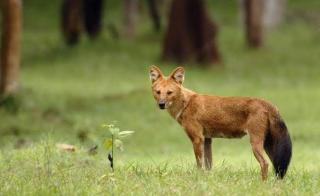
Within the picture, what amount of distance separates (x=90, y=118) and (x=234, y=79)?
731 centimetres

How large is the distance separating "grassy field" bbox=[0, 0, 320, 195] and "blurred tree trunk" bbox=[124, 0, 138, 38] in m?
0.52

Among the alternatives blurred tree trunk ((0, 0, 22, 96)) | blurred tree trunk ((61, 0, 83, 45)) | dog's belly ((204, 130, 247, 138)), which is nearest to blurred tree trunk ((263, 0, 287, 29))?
blurred tree trunk ((61, 0, 83, 45))

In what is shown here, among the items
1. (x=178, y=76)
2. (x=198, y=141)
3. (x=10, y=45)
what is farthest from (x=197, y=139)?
(x=10, y=45)

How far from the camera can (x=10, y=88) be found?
74.2 feet

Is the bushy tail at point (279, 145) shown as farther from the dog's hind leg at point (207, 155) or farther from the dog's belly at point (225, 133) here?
the dog's hind leg at point (207, 155)

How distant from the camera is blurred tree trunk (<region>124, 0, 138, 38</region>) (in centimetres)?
3686

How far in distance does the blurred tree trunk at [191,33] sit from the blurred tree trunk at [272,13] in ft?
28.3

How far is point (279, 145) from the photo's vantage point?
9805mm

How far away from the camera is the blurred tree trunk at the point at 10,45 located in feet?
74.1

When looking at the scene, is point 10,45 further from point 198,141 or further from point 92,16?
point 198,141

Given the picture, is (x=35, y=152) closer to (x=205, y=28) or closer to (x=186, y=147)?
(x=186, y=147)

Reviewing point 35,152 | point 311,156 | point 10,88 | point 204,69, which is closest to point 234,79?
point 204,69

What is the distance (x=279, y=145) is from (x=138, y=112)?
39.4 feet

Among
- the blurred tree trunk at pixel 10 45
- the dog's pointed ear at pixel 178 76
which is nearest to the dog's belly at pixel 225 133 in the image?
the dog's pointed ear at pixel 178 76
